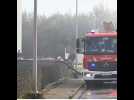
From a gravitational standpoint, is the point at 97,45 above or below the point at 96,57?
above

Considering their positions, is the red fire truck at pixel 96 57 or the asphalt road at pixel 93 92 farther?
the red fire truck at pixel 96 57

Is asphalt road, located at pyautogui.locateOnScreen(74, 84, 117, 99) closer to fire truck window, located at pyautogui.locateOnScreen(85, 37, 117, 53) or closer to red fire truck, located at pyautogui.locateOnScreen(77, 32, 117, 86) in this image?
red fire truck, located at pyautogui.locateOnScreen(77, 32, 117, 86)

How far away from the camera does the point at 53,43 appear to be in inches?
227

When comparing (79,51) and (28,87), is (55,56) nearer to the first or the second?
(79,51)

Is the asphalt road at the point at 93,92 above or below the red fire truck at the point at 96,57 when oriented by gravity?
below

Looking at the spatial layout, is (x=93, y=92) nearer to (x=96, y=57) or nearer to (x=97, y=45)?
(x=96, y=57)

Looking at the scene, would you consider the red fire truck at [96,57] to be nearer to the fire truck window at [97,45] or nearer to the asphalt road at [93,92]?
the fire truck window at [97,45]

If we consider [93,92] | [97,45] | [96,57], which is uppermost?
[97,45]

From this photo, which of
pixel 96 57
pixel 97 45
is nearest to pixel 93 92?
pixel 96 57

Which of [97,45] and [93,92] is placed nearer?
[93,92]

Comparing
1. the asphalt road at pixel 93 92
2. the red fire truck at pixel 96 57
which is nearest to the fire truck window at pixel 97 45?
the red fire truck at pixel 96 57

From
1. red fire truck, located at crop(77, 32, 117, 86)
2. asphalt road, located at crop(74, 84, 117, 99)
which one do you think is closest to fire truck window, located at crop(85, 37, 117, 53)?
red fire truck, located at crop(77, 32, 117, 86)

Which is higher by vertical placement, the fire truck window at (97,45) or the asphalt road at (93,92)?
the fire truck window at (97,45)
